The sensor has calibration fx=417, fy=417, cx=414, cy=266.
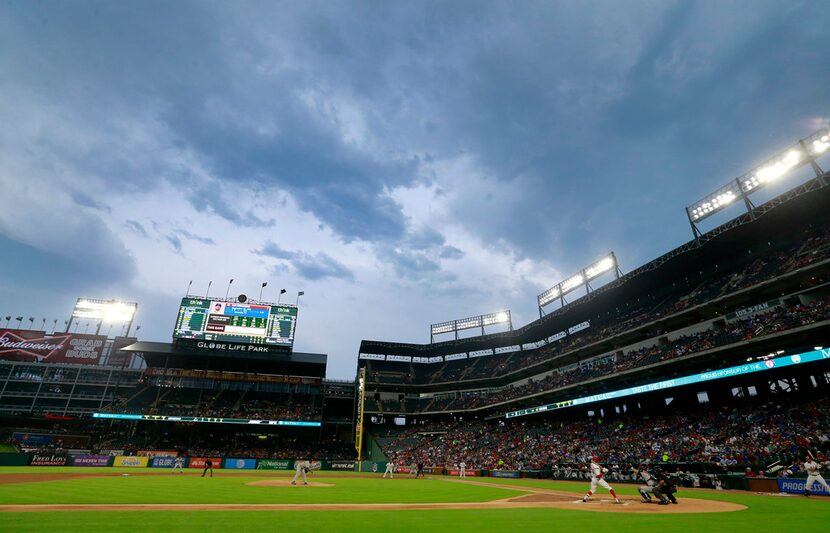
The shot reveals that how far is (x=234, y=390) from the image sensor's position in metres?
65.9

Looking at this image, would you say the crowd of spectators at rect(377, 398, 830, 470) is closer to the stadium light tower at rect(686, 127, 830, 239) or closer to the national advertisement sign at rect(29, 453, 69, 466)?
the stadium light tower at rect(686, 127, 830, 239)

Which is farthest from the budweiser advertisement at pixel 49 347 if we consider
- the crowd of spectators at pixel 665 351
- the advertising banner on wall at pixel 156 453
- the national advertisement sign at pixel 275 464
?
the crowd of spectators at pixel 665 351

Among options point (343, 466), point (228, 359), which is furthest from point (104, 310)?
point (343, 466)

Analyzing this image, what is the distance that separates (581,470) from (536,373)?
82.0 feet

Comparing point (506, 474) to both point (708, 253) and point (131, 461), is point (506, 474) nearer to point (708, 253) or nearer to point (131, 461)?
point (708, 253)

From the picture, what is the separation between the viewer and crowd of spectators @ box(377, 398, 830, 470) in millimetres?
26934

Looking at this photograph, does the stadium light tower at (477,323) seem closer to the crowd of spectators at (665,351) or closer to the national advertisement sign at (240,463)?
the crowd of spectators at (665,351)

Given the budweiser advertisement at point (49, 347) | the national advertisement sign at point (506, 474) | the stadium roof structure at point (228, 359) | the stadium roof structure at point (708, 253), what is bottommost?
the national advertisement sign at point (506, 474)

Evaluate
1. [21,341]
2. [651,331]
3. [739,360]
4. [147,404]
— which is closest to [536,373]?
[651,331]

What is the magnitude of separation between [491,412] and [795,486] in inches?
1826

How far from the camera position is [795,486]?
19969 mm

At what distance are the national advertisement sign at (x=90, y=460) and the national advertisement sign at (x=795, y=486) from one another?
56.1m

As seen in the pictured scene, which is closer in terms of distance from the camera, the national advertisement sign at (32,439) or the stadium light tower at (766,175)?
the stadium light tower at (766,175)

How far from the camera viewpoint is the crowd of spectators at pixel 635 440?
2693cm
